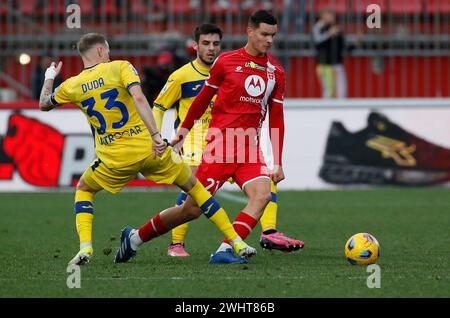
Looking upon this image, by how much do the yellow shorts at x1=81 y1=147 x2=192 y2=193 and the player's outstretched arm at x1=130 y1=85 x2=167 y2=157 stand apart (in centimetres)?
39

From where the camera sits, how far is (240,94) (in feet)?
28.9

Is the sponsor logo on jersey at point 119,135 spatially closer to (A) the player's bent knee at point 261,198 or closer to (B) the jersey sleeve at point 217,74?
(B) the jersey sleeve at point 217,74

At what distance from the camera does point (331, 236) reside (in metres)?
11.0

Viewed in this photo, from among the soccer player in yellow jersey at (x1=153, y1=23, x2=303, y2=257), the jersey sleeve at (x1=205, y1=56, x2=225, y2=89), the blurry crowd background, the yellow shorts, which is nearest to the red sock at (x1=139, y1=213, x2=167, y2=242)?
the yellow shorts

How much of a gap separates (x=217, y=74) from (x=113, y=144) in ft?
3.57

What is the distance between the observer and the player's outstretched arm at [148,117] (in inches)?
315

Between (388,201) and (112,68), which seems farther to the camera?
(388,201)

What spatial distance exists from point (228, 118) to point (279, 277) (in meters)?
1.79

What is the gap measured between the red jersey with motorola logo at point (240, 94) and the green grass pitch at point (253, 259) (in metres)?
1.02

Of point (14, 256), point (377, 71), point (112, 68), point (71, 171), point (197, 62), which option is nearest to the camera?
point (112, 68)

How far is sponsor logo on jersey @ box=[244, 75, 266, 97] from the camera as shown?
8.79 metres

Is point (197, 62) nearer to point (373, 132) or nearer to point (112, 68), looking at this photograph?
point (112, 68)

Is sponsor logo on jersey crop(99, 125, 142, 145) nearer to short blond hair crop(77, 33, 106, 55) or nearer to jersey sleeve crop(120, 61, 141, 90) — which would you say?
jersey sleeve crop(120, 61, 141, 90)
